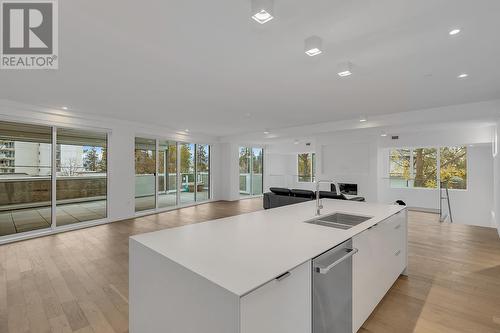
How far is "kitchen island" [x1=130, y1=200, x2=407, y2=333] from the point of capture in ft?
3.21

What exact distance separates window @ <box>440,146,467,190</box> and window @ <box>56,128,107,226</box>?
32.7ft

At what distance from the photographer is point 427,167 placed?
26.3ft

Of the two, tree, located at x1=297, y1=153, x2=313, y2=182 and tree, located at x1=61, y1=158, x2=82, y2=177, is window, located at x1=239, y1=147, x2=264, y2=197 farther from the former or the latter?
tree, located at x1=61, y1=158, x2=82, y2=177

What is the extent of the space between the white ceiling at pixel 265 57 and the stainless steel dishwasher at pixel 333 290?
180 cm

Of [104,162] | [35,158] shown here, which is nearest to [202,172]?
[104,162]

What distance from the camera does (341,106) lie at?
4.64 metres

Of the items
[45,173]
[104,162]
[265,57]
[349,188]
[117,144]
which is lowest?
[349,188]

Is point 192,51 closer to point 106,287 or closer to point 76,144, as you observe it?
point 106,287

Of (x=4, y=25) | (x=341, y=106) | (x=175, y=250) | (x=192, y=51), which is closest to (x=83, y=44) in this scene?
(x=4, y=25)

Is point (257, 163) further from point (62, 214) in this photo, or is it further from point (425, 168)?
point (62, 214)

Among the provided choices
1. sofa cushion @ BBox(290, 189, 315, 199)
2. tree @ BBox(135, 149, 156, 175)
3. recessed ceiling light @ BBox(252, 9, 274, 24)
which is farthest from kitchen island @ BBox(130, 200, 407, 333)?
tree @ BBox(135, 149, 156, 175)

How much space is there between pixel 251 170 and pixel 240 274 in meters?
9.23

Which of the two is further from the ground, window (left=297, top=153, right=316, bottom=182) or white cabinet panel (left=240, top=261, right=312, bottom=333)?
window (left=297, top=153, right=316, bottom=182)

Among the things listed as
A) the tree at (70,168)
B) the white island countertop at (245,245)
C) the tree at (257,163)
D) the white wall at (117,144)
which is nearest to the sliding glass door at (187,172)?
the white wall at (117,144)
